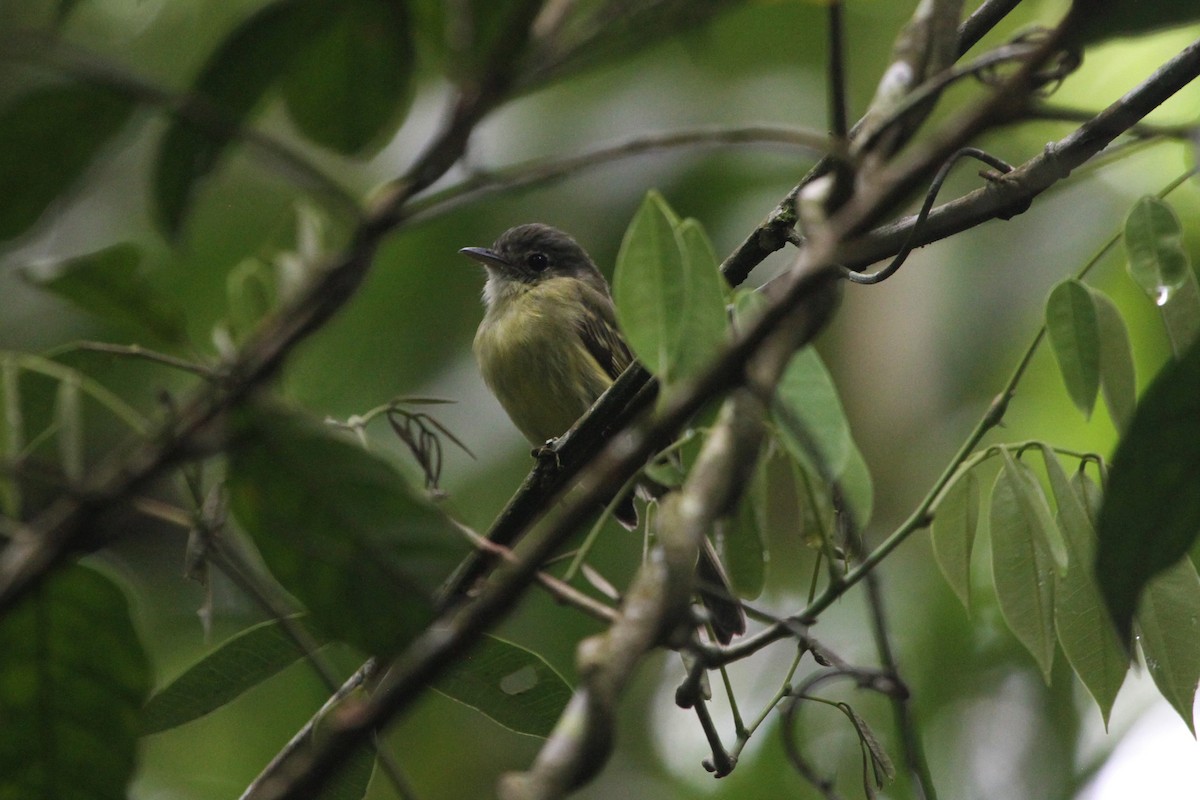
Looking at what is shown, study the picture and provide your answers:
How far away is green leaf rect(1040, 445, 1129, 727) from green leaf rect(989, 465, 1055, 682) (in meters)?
0.02

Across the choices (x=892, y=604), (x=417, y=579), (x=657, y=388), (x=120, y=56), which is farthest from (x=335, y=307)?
(x=120, y=56)

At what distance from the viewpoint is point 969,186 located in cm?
646

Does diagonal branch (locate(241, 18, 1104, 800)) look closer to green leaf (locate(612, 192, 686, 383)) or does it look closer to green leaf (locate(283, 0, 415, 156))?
green leaf (locate(612, 192, 686, 383))

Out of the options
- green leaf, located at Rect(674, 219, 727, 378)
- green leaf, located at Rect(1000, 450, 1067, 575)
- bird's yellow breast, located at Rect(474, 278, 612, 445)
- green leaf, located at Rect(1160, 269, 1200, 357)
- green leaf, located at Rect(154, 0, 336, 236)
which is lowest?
green leaf, located at Rect(1000, 450, 1067, 575)

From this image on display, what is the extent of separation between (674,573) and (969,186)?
5870mm

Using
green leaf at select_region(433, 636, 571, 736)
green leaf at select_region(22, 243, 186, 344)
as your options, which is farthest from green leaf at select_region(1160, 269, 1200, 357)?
green leaf at select_region(22, 243, 186, 344)

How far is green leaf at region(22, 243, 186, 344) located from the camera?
1448 millimetres

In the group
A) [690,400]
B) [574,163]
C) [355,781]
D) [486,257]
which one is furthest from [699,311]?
[486,257]

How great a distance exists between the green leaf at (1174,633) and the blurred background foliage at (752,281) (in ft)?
11.2

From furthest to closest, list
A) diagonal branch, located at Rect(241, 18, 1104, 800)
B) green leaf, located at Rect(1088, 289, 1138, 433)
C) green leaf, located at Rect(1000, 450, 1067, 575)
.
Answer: green leaf, located at Rect(1088, 289, 1138, 433) < green leaf, located at Rect(1000, 450, 1067, 575) < diagonal branch, located at Rect(241, 18, 1104, 800)

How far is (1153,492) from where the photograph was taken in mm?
1239

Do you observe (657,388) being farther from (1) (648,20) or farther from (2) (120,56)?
(2) (120,56)

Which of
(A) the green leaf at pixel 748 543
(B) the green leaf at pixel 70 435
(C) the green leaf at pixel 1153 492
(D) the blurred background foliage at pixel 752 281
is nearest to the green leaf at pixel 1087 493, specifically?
(A) the green leaf at pixel 748 543

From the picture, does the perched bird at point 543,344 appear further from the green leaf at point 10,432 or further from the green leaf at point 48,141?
the green leaf at point 48,141
